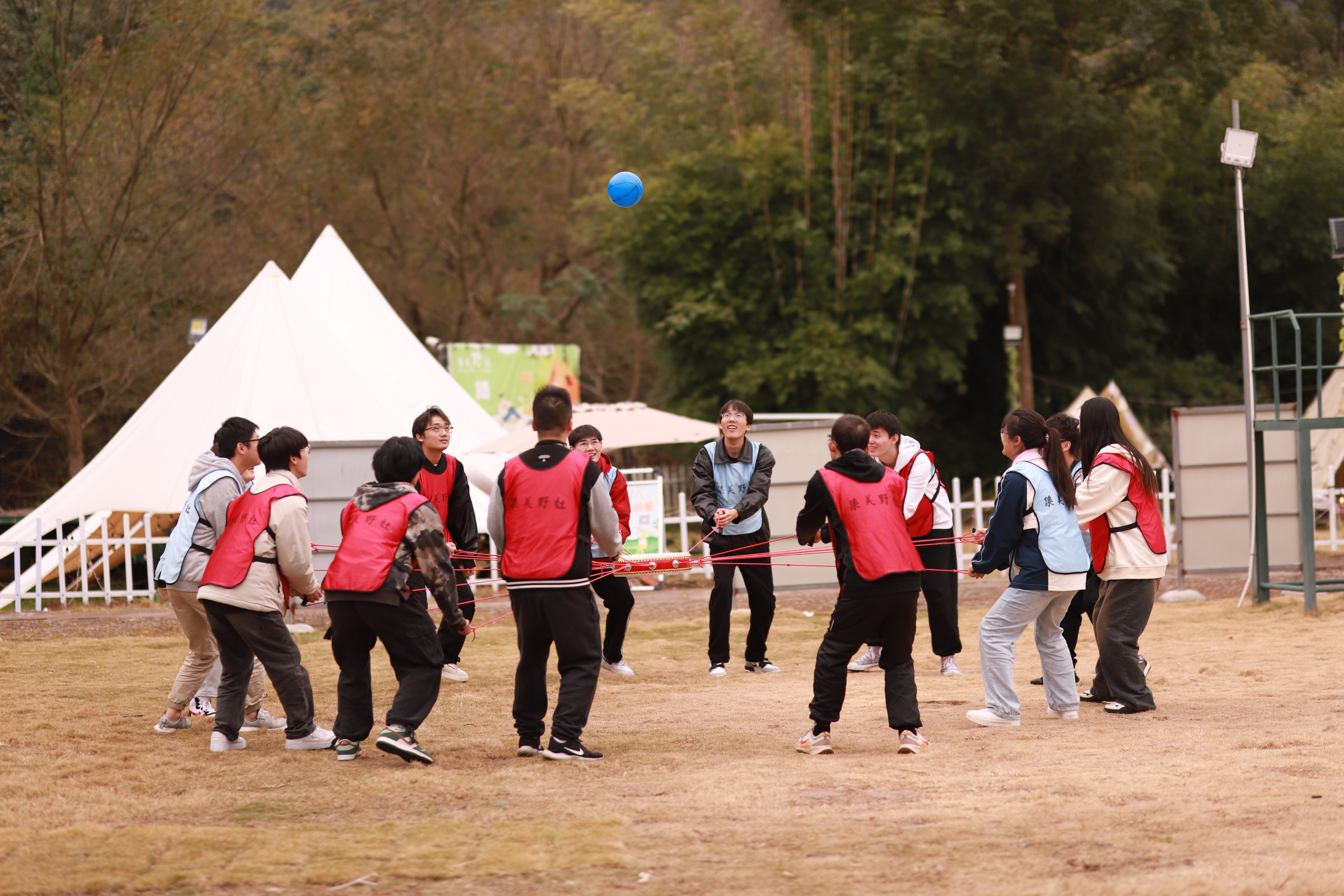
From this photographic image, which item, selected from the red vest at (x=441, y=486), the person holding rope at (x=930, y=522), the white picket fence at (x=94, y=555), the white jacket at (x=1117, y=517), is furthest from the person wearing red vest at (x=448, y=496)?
the white picket fence at (x=94, y=555)

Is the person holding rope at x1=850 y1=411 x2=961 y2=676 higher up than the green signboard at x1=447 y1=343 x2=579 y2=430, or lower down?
lower down

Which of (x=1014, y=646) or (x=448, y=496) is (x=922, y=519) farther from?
(x=448, y=496)

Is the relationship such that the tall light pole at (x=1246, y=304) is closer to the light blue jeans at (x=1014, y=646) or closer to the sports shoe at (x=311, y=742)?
the light blue jeans at (x=1014, y=646)

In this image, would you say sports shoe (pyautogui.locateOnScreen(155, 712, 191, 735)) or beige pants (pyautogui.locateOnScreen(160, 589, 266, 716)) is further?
sports shoe (pyautogui.locateOnScreen(155, 712, 191, 735))

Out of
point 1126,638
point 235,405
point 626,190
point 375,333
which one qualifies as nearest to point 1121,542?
point 1126,638

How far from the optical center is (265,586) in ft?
19.5

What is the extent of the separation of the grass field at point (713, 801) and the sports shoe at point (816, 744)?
7 centimetres

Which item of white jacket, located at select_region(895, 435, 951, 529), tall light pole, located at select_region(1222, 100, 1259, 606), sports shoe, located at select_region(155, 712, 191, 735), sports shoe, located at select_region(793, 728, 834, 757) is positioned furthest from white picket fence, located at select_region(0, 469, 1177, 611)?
sports shoe, located at select_region(793, 728, 834, 757)

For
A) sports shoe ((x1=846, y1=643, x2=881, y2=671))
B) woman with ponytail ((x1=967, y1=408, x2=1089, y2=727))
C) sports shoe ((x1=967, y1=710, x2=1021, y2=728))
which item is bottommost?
sports shoe ((x1=846, y1=643, x2=881, y2=671))

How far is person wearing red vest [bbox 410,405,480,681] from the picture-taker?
7648mm

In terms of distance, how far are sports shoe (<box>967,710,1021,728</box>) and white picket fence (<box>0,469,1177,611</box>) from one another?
5859mm

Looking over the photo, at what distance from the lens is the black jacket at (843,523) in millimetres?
5664

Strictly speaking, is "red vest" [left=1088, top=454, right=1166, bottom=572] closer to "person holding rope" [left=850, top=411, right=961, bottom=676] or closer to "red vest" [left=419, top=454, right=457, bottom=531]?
"person holding rope" [left=850, top=411, right=961, bottom=676]

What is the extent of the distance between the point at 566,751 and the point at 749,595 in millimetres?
2803
